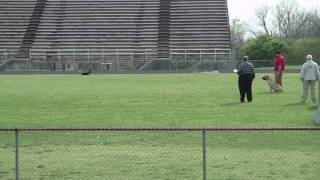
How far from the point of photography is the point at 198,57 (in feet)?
197

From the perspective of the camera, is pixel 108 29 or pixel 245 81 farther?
pixel 108 29

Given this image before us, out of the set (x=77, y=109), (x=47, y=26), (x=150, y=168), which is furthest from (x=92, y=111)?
(x=47, y=26)

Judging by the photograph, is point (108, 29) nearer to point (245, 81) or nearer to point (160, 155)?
point (245, 81)

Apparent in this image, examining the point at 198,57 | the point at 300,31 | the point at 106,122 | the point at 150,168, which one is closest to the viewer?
the point at 150,168

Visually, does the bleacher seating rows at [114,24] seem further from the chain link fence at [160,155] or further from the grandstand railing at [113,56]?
the chain link fence at [160,155]

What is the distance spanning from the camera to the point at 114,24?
66.1 metres

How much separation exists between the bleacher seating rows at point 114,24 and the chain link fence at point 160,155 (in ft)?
160

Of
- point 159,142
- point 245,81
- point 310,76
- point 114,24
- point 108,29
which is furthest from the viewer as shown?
point 114,24

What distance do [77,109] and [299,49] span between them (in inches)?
2277

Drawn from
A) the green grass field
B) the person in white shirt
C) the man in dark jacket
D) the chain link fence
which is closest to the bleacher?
the man in dark jacket

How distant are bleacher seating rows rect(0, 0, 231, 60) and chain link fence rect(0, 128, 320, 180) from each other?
48839 millimetres

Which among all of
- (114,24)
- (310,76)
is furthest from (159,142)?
(114,24)

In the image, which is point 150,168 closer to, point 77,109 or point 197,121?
point 197,121

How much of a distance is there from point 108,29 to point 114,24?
0.98 metres
